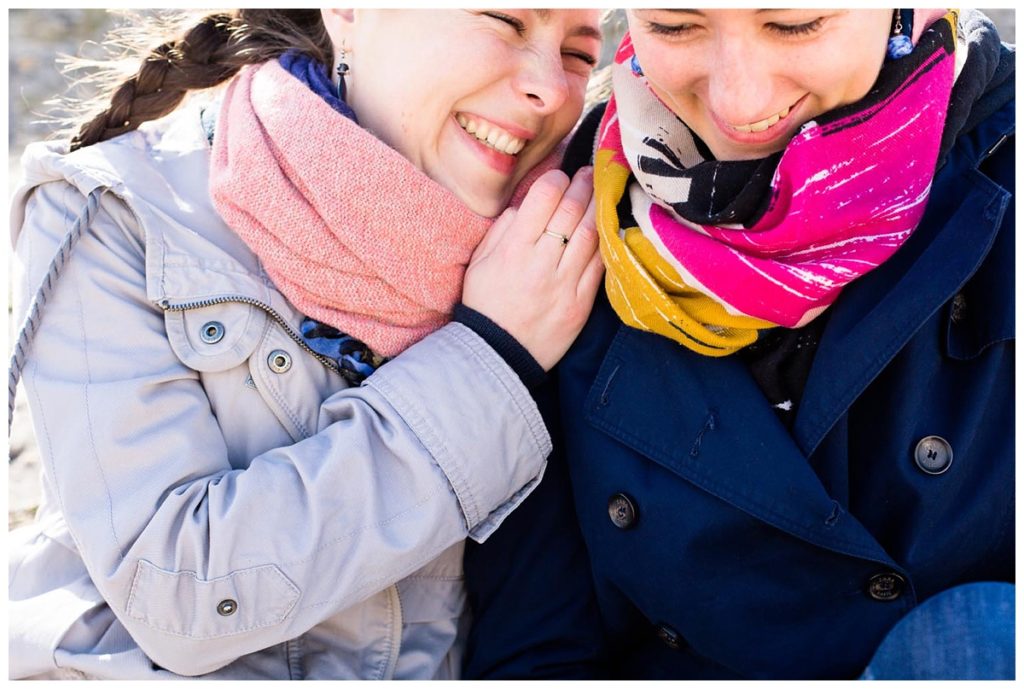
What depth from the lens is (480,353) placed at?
2.16 metres

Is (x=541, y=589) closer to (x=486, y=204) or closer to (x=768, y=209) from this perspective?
(x=486, y=204)

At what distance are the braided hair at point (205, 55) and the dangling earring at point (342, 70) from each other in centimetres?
10

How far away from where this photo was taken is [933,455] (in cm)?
200

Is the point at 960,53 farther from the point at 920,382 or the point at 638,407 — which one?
the point at 638,407

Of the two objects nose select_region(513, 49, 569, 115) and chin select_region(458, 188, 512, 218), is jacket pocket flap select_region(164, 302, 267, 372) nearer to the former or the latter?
chin select_region(458, 188, 512, 218)

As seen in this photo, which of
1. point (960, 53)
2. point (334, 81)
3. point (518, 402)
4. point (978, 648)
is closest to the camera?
point (978, 648)

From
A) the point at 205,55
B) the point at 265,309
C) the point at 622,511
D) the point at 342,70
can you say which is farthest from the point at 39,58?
the point at 622,511

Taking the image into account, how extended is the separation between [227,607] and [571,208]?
3.18ft

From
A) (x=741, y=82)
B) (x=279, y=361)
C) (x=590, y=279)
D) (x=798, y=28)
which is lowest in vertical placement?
(x=279, y=361)

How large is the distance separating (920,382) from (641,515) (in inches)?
21.6

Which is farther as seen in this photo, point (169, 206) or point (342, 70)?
point (342, 70)

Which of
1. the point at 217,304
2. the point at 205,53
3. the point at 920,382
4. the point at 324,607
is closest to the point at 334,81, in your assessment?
the point at 205,53

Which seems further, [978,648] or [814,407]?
[814,407]

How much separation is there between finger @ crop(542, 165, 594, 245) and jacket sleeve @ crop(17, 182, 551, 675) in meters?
0.29
